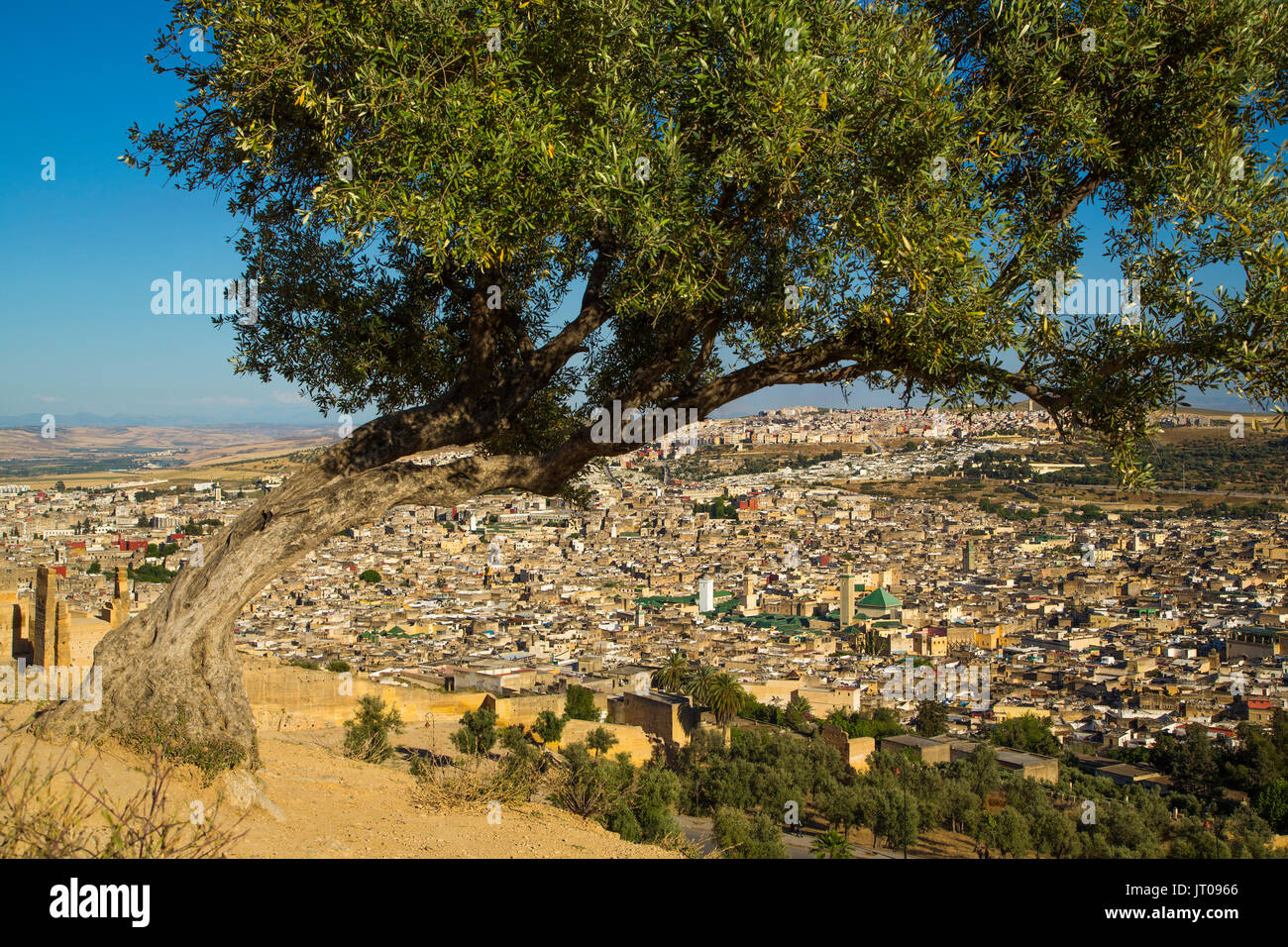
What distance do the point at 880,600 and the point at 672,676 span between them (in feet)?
77.3

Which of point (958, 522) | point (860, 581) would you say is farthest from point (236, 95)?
point (958, 522)

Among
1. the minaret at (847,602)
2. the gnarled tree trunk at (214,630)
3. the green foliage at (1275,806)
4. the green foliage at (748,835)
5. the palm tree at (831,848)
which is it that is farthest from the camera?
the minaret at (847,602)

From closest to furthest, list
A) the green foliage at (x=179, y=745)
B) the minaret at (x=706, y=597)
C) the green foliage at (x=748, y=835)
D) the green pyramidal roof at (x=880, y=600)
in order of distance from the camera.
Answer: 1. the green foliage at (x=179, y=745)
2. the green foliage at (x=748, y=835)
3. the green pyramidal roof at (x=880, y=600)
4. the minaret at (x=706, y=597)

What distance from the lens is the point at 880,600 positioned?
1907 inches

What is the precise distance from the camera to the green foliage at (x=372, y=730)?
833 centimetres

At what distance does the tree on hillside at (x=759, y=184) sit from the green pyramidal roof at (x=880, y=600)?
4456 cm

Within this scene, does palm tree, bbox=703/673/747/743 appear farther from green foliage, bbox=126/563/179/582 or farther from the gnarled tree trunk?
the gnarled tree trunk

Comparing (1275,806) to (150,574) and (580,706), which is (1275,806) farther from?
(150,574)

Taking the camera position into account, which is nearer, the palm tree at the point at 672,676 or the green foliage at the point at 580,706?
the green foliage at the point at 580,706

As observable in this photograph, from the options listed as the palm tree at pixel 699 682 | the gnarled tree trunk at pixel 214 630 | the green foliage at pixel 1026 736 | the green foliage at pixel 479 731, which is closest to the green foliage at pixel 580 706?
the green foliage at pixel 479 731

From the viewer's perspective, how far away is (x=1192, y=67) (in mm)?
4562

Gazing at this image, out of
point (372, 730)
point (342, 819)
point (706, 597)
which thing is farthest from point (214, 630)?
point (706, 597)

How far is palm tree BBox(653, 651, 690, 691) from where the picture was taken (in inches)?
1083

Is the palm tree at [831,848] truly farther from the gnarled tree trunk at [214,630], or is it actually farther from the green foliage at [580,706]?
the gnarled tree trunk at [214,630]
